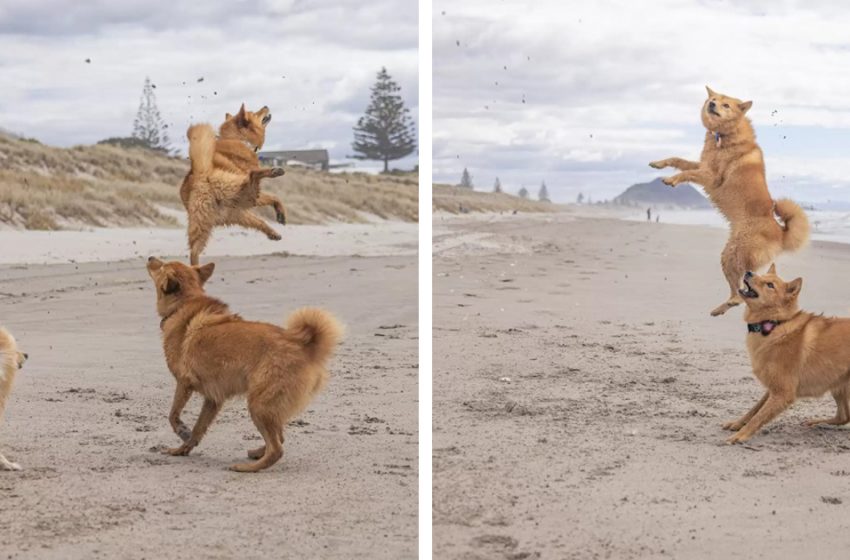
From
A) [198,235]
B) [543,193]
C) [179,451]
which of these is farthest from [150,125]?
[543,193]

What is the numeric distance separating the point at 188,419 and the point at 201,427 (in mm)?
62

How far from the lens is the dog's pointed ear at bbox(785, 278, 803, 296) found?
344cm

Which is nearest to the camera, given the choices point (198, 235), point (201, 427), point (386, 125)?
point (201, 427)

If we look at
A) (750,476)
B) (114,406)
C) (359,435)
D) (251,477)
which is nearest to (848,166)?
(750,476)

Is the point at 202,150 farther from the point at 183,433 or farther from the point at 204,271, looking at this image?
the point at 183,433

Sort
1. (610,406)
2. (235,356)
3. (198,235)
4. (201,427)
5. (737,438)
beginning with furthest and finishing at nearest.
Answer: (610,406) → (198,235) → (737,438) → (201,427) → (235,356)

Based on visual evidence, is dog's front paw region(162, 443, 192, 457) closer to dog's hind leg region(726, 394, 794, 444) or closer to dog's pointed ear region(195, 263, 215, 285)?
dog's pointed ear region(195, 263, 215, 285)

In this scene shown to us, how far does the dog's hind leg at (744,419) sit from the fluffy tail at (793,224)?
44cm

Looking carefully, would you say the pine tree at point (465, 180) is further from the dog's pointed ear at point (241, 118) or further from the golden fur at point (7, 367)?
the golden fur at point (7, 367)

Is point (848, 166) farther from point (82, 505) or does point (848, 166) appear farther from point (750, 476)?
point (82, 505)

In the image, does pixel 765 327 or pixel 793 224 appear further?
pixel 793 224

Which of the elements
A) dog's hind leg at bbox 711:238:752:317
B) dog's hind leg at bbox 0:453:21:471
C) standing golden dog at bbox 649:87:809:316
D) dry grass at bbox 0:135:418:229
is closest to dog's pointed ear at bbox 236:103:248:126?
dry grass at bbox 0:135:418:229

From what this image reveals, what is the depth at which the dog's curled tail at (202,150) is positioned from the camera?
11.8ft

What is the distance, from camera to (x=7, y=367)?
3.37m
